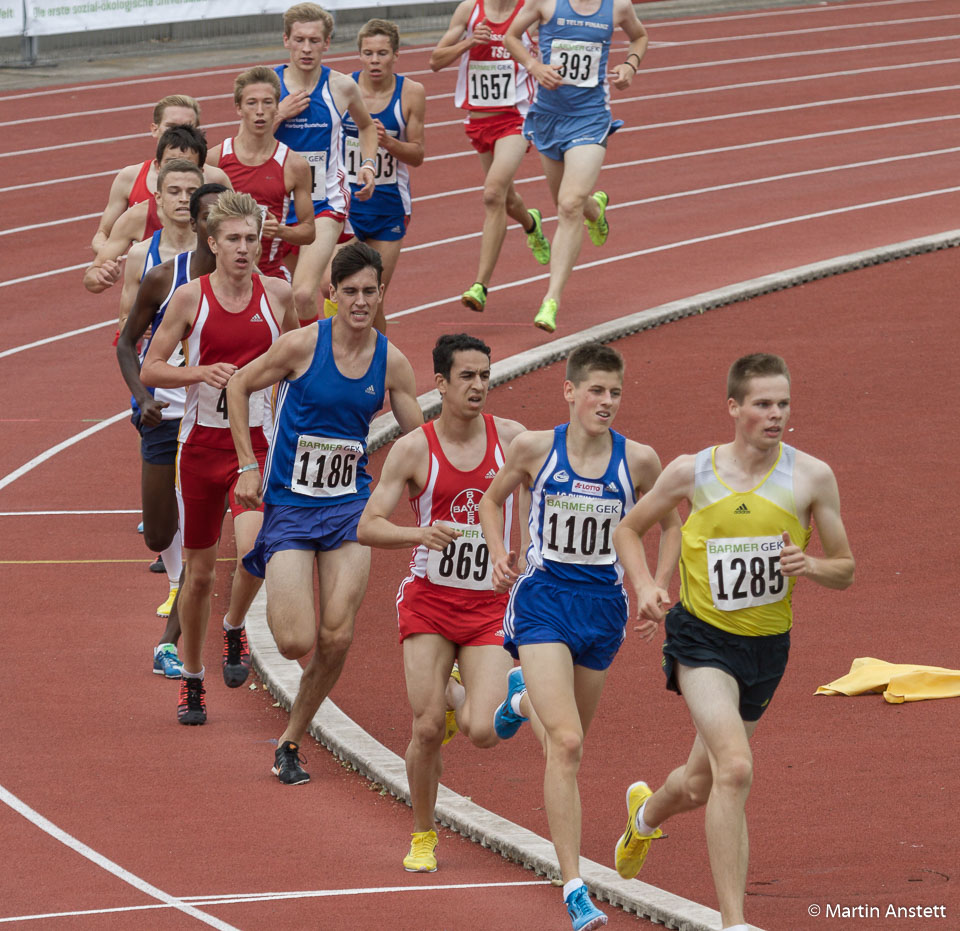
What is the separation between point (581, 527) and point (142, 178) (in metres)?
4.61

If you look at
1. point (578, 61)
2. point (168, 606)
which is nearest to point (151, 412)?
point (168, 606)

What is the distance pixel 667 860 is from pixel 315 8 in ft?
20.9

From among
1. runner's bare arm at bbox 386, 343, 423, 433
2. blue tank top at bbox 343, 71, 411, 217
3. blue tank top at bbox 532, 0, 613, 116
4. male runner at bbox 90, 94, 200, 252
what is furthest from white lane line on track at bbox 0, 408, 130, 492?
runner's bare arm at bbox 386, 343, 423, 433

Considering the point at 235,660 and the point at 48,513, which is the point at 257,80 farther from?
the point at 235,660

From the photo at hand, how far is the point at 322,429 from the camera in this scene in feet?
25.8

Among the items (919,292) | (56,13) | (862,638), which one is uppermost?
(56,13)

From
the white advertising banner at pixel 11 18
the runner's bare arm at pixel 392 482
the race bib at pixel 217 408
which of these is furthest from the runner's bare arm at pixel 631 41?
the white advertising banner at pixel 11 18

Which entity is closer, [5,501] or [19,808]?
[19,808]

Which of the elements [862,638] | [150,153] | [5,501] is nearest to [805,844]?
[862,638]

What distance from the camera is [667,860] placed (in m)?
7.08

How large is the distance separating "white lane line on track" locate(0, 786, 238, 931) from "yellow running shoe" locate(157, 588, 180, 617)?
1910 mm

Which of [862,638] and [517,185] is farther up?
[517,185]

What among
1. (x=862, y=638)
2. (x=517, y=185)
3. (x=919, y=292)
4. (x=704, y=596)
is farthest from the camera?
(x=517, y=185)

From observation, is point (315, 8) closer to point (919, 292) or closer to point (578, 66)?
point (578, 66)
